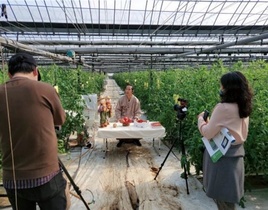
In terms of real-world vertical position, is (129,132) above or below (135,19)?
below

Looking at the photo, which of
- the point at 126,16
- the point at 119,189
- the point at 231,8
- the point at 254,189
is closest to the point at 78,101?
the point at 119,189

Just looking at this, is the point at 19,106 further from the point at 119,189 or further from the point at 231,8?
the point at 231,8

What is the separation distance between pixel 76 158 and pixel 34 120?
380 centimetres

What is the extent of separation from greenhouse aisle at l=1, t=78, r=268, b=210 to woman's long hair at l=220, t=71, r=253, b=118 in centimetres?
162

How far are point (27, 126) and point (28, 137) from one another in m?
0.07

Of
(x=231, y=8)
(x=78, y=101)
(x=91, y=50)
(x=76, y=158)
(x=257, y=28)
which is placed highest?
(x=231, y=8)

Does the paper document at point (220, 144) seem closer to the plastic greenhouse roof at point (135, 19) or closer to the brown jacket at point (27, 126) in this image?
the brown jacket at point (27, 126)

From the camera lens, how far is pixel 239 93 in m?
2.37

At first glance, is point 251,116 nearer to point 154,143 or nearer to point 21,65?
point 21,65

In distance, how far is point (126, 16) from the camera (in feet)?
50.2

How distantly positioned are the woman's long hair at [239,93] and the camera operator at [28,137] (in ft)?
4.54

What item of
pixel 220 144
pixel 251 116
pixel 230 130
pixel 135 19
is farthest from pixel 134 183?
pixel 135 19

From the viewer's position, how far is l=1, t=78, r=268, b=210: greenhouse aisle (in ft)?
11.6

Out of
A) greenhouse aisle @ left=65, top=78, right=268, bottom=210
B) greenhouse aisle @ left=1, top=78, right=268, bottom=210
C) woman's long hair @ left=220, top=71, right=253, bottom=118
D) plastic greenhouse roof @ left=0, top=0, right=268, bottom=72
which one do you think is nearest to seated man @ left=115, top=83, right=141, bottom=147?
greenhouse aisle @ left=1, top=78, right=268, bottom=210
